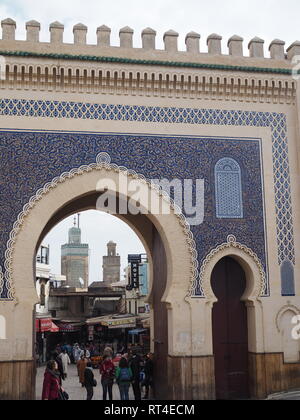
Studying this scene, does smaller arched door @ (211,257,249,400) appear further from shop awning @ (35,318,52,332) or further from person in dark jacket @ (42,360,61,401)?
shop awning @ (35,318,52,332)

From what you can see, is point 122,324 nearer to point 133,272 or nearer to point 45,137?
point 133,272

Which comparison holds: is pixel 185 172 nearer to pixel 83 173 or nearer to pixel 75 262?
pixel 83 173

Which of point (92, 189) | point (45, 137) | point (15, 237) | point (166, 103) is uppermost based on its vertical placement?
point (166, 103)

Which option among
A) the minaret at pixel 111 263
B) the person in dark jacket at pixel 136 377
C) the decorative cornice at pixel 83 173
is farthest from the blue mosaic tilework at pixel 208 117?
the minaret at pixel 111 263

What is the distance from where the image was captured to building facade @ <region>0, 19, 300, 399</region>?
7086 mm

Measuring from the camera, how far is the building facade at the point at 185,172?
7.09 m

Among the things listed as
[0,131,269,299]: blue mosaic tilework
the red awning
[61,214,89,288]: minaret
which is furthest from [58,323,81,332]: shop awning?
[61,214,89,288]: minaret

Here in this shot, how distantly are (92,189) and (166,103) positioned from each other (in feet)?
5.34

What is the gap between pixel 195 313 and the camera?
Result: 23.3ft

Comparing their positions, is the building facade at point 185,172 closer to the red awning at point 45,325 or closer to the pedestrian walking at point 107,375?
the pedestrian walking at point 107,375

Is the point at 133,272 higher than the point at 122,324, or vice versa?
the point at 133,272

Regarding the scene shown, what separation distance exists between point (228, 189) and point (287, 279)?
147cm
